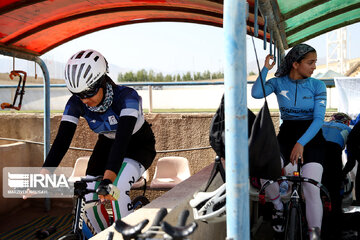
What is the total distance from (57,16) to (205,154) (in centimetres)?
411

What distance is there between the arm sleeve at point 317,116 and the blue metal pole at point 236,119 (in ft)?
5.42

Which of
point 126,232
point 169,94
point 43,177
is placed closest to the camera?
point 126,232

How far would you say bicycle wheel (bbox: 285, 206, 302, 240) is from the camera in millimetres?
3332

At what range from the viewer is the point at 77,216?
10.6 ft

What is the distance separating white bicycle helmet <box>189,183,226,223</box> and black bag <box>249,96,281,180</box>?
259mm

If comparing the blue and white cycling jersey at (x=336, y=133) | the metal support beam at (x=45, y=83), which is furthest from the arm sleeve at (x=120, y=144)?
the metal support beam at (x=45, y=83)

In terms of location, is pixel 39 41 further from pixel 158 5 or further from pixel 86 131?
pixel 86 131

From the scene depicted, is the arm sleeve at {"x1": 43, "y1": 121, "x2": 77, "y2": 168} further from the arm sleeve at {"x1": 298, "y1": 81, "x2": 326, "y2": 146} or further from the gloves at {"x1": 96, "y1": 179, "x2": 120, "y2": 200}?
the arm sleeve at {"x1": 298, "y1": 81, "x2": 326, "y2": 146}

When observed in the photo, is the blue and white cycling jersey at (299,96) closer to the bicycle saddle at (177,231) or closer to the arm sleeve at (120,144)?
the arm sleeve at (120,144)

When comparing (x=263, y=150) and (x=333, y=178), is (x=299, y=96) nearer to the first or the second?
(x=333, y=178)

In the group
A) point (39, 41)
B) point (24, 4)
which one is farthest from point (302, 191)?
point (39, 41)

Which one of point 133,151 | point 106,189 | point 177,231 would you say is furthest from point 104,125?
point 177,231

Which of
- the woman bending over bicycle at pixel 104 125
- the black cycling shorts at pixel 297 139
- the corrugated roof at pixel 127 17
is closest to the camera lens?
the woman bending over bicycle at pixel 104 125

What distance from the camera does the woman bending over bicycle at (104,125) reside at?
3.46 metres
